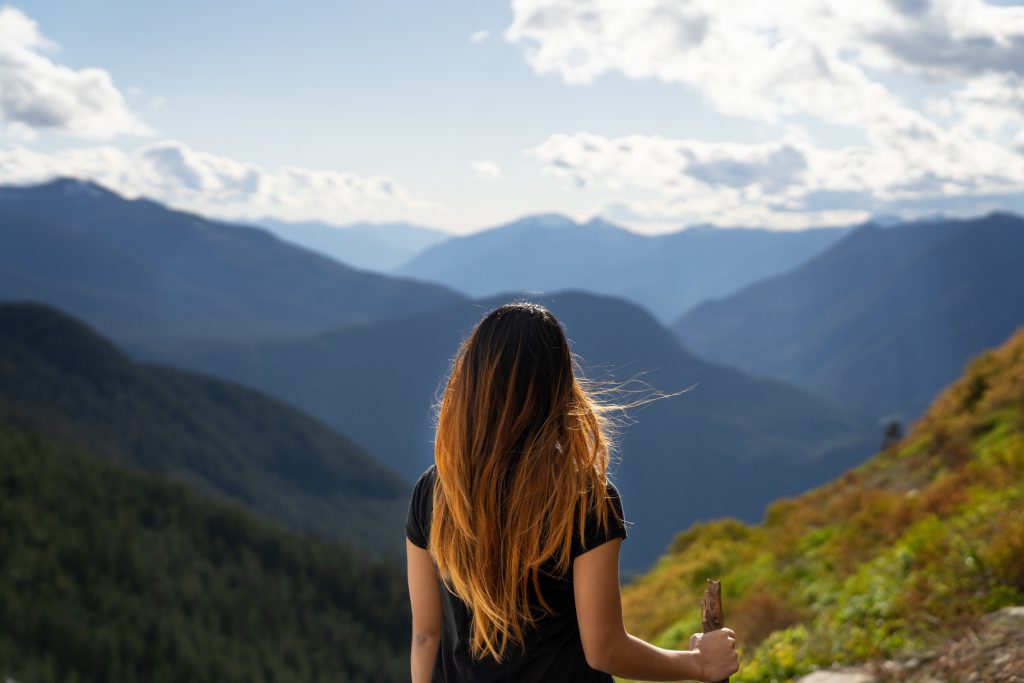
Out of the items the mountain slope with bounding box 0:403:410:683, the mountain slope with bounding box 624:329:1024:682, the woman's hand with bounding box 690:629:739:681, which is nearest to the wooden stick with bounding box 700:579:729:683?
the woman's hand with bounding box 690:629:739:681

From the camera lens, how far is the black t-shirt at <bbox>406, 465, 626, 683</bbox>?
7.75 feet

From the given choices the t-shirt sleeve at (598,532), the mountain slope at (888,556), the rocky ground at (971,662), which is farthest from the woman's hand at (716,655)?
the mountain slope at (888,556)

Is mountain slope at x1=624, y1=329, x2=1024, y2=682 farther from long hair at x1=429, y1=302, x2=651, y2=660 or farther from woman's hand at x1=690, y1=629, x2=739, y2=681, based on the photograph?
long hair at x1=429, y1=302, x2=651, y2=660

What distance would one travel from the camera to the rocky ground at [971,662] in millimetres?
4664

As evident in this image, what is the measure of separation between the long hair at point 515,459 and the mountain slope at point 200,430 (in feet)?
472

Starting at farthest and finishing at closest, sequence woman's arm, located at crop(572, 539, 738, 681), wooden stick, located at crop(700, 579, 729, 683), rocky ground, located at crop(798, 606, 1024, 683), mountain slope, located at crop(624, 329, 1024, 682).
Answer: mountain slope, located at crop(624, 329, 1024, 682), rocky ground, located at crop(798, 606, 1024, 683), wooden stick, located at crop(700, 579, 729, 683), woman's arm, located at crop(572, 539, 738, 681)

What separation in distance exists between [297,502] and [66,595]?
3770 inches

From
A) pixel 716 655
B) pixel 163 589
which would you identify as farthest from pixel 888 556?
pixel 163 589

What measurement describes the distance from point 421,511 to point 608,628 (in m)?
0.82

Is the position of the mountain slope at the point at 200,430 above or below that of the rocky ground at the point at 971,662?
above

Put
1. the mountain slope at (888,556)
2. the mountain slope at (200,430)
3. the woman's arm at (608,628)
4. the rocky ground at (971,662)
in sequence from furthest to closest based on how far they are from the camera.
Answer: the mountain slope at (200,430) < the mountain slope at (888,556) < the rocky ground at (971,662) < the woman's arm at (608,628)

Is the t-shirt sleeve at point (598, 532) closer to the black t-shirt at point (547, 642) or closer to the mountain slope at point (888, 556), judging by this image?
the black t-shirt at point (547, 642)

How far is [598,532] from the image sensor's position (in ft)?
7.66

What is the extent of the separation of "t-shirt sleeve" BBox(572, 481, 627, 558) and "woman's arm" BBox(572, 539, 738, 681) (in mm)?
16
